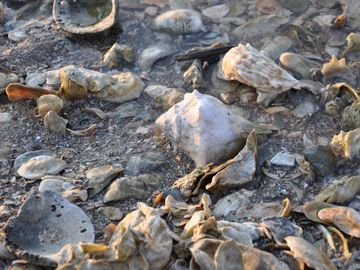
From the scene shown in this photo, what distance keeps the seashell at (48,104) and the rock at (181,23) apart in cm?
83

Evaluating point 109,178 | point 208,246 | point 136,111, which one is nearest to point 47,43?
point 136,111

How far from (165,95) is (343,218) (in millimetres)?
1122

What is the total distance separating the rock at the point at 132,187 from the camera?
2.45 m

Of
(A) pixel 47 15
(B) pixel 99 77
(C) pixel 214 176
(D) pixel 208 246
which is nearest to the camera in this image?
(D) pixel 208 246

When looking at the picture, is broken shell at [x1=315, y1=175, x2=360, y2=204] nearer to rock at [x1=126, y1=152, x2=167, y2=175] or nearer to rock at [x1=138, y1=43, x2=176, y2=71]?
rock at [x1=126, y1=152, x2=167, y2=175]

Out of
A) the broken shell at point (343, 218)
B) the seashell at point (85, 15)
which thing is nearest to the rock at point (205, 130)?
the broken shell at point (343, 218)

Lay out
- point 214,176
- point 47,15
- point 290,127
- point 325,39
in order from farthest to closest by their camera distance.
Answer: point 47,15
point 325,39
point 290,127
point 214,176

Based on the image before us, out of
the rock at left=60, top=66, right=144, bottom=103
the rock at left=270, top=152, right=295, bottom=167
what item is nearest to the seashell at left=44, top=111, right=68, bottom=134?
the rock at left=60, top=66, right=144, bottom=103

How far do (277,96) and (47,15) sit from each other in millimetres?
1592

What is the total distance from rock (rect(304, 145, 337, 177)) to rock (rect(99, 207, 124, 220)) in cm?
81

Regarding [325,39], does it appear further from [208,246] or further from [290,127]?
[208,246]

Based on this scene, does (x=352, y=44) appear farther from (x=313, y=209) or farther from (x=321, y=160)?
(x=313, y=209)

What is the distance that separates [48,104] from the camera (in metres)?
2.86

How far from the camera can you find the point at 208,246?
208 cm
